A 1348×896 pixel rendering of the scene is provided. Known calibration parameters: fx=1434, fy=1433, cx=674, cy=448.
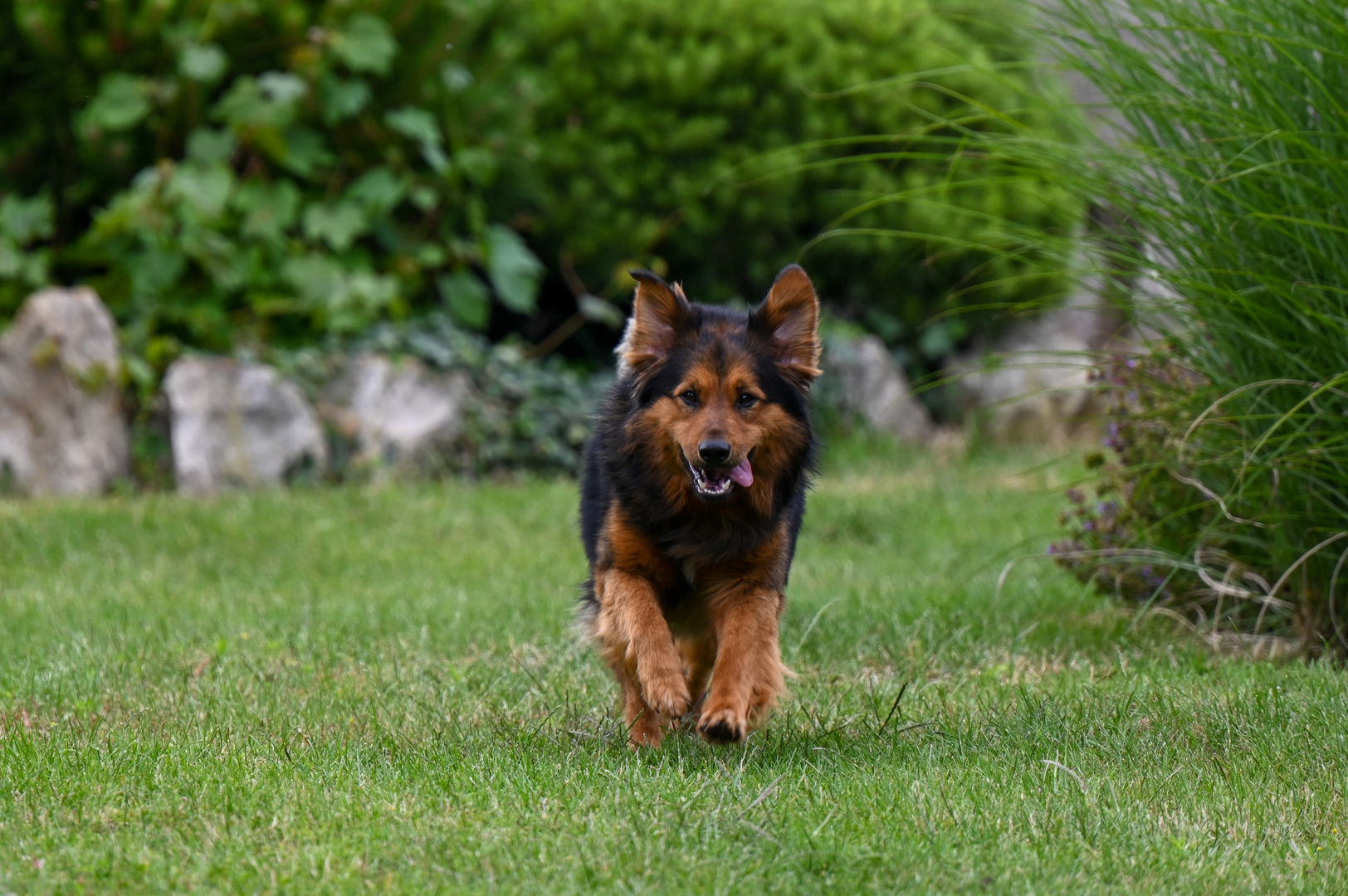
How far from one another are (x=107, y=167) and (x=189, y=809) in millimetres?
6974

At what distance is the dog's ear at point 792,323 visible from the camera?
418 cm

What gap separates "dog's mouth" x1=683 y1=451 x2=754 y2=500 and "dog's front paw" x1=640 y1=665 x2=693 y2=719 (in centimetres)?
48

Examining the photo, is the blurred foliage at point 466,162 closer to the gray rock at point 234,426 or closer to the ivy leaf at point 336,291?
the ivy leaf at point 336,291

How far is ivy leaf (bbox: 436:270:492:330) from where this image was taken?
9719mm

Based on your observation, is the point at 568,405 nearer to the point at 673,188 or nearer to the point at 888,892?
the point at 673,188

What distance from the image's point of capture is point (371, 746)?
3.94 m

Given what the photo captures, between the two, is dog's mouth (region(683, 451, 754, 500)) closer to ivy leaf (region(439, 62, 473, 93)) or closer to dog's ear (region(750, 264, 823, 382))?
dog's ear (region(750, 264, 823, 382))

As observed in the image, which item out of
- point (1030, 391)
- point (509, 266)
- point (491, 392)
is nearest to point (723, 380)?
point (491, 392)

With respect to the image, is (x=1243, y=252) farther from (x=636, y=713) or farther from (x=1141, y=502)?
(x=636, y=713)

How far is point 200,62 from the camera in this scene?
8680 mm

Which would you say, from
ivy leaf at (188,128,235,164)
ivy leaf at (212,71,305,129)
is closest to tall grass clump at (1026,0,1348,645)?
ivy leaf at (212,71,305,129)

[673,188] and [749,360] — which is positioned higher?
[749,360]

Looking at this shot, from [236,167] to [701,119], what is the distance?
3.17 metres

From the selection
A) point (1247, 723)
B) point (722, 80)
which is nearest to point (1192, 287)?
point (1247, 723)
